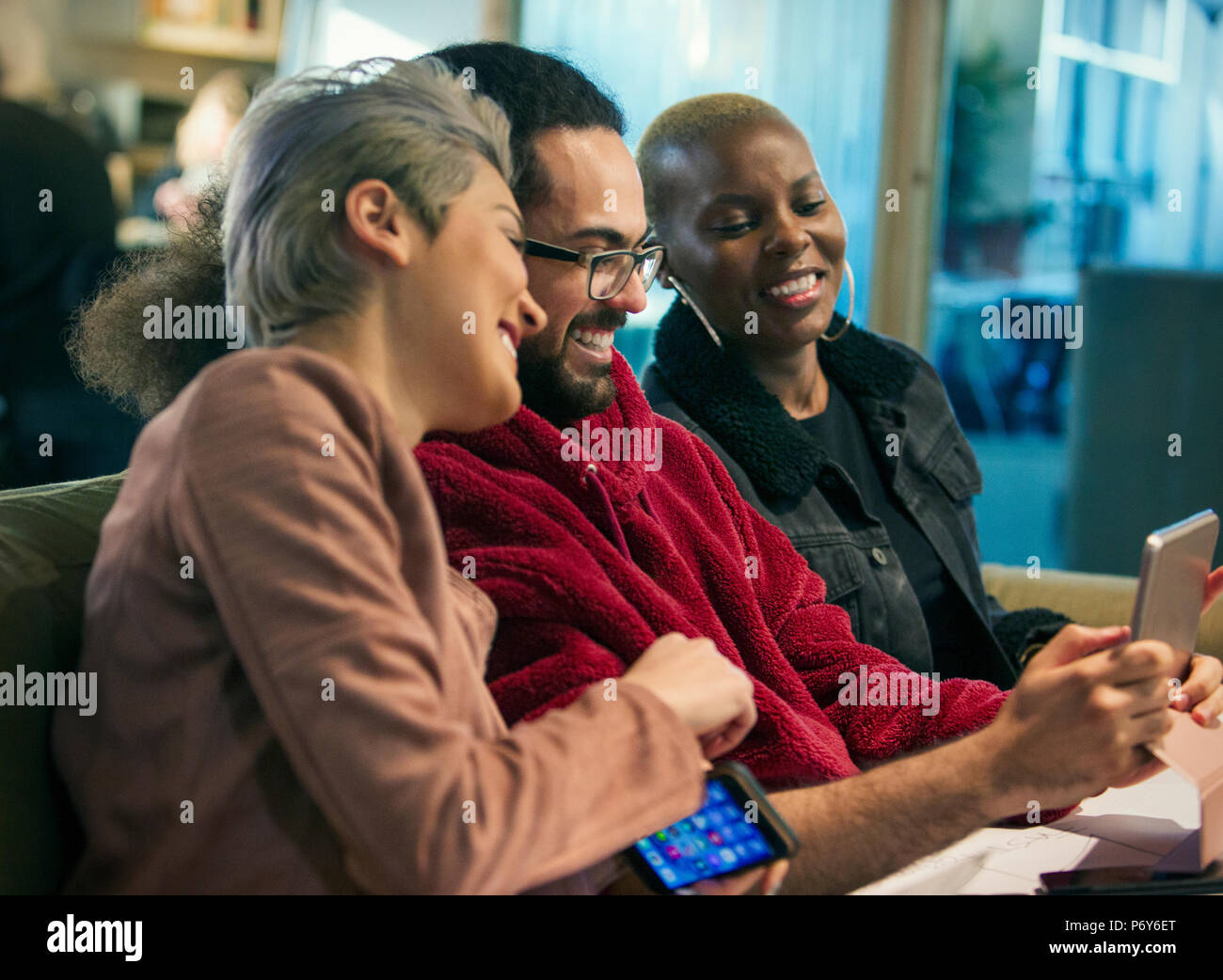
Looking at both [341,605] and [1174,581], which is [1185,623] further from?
[341,605]

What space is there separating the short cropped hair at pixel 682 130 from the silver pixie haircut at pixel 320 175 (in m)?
0.86

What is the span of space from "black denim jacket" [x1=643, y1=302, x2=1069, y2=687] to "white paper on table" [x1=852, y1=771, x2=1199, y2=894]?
391 mm

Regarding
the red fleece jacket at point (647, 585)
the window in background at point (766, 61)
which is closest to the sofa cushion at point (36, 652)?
the red fleece jacket at point (647, 585)

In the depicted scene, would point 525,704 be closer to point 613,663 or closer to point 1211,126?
point 613,663

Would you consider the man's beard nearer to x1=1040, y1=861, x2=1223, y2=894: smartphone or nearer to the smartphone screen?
the smartphone screen

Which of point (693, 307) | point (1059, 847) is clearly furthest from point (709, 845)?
point (693, 307)

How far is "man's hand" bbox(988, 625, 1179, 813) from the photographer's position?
3.28ft

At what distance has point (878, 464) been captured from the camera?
1.82 m

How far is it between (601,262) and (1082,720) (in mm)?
584

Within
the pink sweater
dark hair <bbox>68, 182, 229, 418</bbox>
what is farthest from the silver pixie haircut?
dark hair <bbox>68, 182, 229, 418</bbox>

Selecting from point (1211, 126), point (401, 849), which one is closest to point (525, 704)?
point (401, 849)

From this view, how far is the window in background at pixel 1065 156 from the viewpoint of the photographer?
428 cm

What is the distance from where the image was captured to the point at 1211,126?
4.53m
